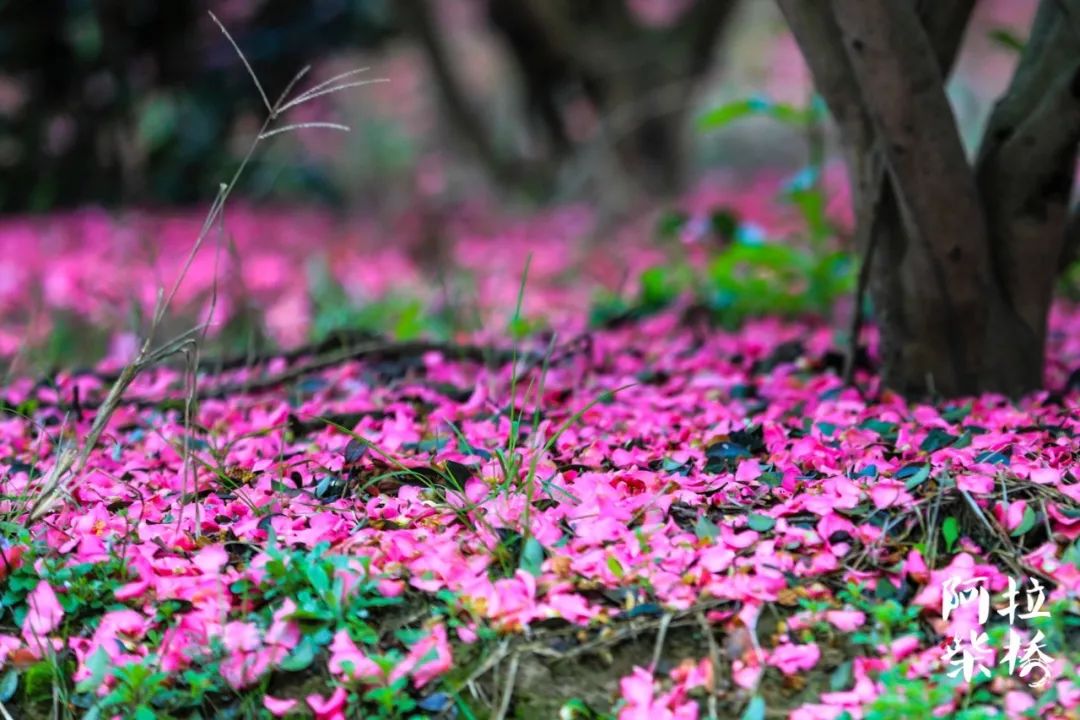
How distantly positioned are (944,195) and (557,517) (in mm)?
1027

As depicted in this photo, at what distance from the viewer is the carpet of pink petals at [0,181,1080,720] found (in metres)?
1.44

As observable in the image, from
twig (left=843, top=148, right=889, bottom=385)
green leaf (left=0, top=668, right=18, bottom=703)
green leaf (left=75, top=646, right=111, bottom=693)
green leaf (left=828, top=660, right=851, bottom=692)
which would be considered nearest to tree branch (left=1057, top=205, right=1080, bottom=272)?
twig (left=843, top=148, right=889, bottom=385)

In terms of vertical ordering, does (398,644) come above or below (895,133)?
below

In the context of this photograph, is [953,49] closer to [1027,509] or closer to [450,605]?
[1027,509]

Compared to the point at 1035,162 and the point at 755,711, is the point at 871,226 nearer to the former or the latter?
the point at 1035,162

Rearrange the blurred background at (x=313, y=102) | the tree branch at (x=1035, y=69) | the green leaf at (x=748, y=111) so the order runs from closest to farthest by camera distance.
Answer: the tree branch at (x=1035, y=69), the green leaf at (x=748, y=111), the blurred background at (x=313, y=102)

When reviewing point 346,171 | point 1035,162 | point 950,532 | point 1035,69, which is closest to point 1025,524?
point 950,532

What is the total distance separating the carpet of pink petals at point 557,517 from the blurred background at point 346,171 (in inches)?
63.2

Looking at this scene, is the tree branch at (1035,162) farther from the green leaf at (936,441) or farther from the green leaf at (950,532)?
the green leaf at (950,532)

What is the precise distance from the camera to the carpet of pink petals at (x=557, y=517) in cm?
144

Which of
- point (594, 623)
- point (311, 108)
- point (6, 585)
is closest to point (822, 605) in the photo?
point (594, 623)

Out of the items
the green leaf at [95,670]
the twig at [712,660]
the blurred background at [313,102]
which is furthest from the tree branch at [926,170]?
the blurred background at [313,102]

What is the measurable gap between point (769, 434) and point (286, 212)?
18.8ft

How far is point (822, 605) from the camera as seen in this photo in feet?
4.86
